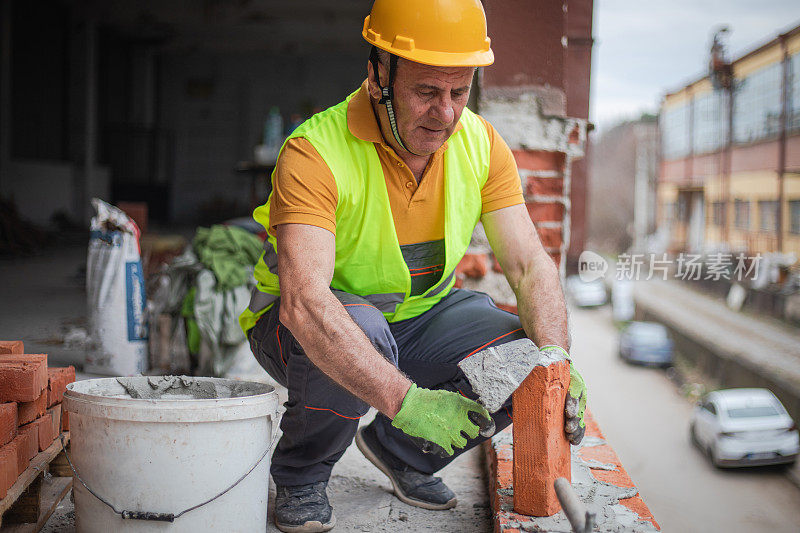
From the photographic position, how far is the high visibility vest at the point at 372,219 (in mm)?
1709

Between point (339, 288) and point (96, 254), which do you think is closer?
point (339, 288)

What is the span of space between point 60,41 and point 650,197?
3446 cm

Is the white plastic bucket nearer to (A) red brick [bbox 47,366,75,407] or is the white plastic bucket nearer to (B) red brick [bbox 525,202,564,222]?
(A) red brick [bbox 47,366,75,407]

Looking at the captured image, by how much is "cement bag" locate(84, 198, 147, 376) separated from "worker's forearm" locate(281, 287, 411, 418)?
1.73 m

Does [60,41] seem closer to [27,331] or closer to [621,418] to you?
[27,331]

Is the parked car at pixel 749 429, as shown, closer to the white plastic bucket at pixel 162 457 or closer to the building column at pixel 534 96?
the building column at pixel 534 96

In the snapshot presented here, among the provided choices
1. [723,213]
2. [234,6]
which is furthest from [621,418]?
[234,6]

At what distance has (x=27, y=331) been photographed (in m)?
3.85

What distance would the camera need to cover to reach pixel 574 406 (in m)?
1.52

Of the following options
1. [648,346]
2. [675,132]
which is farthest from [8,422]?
[675,132]

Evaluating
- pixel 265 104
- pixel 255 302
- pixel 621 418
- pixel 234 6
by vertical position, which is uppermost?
pixel 234 6

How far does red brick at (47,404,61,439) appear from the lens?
1719 millimetres

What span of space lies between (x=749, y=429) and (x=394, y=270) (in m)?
19.1

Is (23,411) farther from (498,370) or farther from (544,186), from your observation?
(544,186)
